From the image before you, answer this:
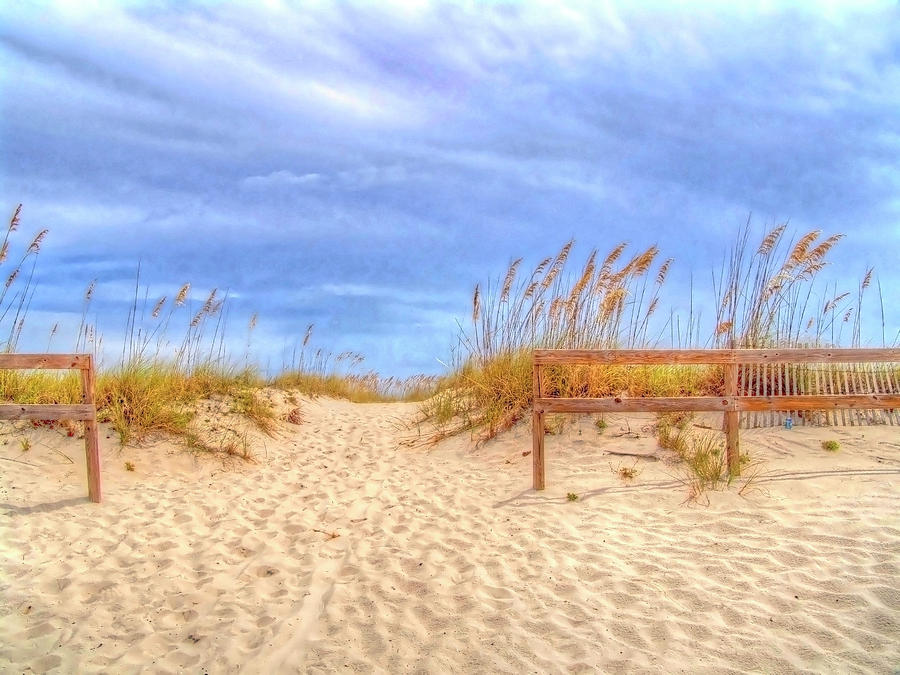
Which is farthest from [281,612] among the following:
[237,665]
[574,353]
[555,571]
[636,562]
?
[574,353]

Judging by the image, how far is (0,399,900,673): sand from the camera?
149 inches

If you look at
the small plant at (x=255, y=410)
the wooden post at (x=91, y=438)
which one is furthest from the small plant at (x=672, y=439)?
the wooden post at (x=91, y=438)

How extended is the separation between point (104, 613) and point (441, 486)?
339 cm

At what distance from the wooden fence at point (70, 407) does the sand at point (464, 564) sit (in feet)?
1.30

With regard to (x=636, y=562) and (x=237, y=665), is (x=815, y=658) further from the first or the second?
(x=237, y=665)

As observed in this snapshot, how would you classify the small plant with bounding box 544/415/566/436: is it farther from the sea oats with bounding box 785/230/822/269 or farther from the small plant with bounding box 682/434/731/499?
the sea oats with bounding box 785/230/822/269

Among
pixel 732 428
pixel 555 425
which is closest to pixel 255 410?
pixel 555 425

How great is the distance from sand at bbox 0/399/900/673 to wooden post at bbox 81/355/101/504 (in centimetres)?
19

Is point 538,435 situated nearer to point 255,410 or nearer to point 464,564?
point 464,564

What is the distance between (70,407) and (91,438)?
14.1 inches

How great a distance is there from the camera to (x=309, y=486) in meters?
7.40

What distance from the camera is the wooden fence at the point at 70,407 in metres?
6.51

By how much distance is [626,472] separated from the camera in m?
6.65

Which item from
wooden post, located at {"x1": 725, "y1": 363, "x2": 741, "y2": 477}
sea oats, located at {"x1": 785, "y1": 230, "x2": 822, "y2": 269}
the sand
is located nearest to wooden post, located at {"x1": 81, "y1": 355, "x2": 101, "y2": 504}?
the sand
